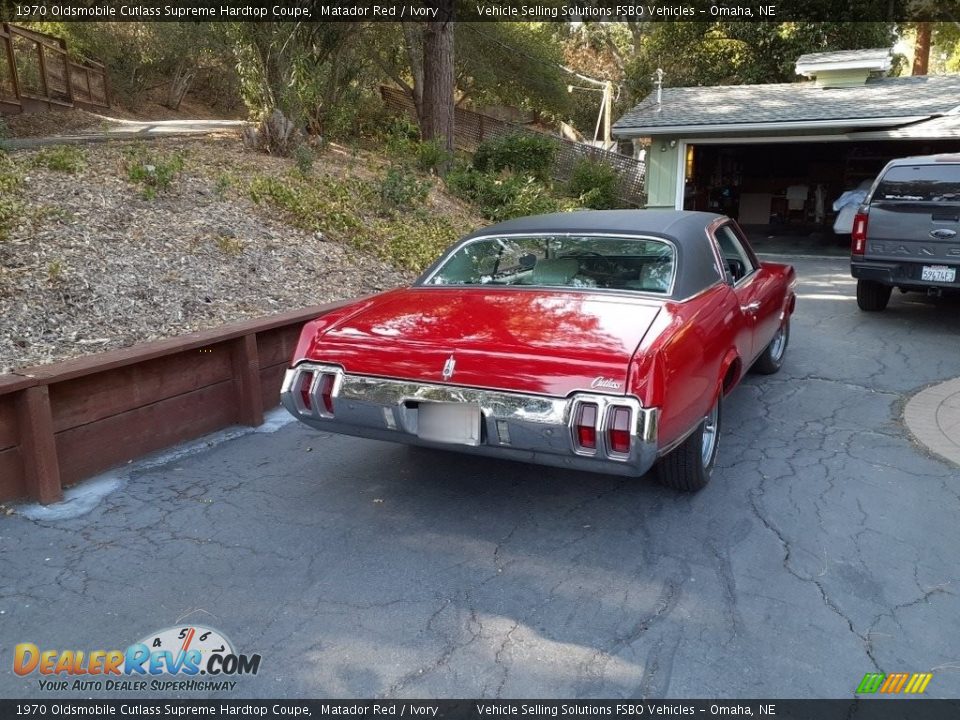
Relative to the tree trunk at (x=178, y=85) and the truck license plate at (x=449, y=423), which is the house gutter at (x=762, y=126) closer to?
the truck license plate at (x=449, y=423)

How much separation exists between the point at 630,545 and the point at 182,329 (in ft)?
12.3

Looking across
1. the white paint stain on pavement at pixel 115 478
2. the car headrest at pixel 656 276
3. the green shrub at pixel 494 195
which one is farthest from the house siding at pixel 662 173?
the white paint stain on pavement at pixel 115 478

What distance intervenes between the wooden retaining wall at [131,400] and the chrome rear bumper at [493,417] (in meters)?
1.20

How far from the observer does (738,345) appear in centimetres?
446

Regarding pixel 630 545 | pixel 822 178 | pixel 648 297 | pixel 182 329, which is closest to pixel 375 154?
pixel 182 329

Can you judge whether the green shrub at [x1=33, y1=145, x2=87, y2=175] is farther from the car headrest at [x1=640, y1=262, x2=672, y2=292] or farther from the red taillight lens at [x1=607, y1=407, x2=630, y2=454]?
the red taillight lens at [x1=607, y1=407, x2=630, y2=454]

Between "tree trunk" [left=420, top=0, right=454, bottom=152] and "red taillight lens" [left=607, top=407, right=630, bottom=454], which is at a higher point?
"tree trunk" [left=420, top=0, right=454, bottom=152]

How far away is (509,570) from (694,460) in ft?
3.96

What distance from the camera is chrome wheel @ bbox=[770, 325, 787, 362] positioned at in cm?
631

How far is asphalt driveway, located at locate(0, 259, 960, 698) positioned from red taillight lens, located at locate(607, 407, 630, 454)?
24.7 inches

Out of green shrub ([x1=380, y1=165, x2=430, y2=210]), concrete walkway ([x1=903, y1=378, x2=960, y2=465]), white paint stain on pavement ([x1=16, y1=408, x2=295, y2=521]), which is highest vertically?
green shrub ([x1=380, y1=165, x2=430, y2=210])

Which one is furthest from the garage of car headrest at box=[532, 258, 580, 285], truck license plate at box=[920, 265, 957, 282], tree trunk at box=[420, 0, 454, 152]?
car headrest at box=[532, 258, 580, 285]

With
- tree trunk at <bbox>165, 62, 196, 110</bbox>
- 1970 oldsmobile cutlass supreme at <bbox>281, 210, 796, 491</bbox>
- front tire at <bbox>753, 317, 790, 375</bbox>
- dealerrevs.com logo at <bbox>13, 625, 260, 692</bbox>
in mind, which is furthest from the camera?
tree trunk at <bbox>165, 62, 196, 110</bbox>

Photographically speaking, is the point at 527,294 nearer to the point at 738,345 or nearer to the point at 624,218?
the point at 624,218
